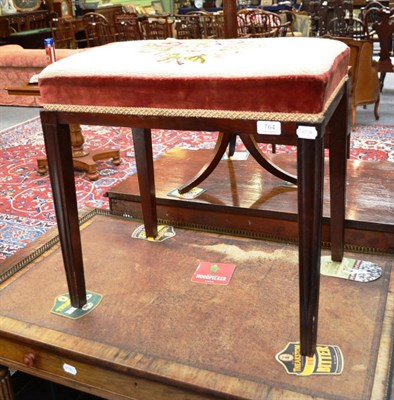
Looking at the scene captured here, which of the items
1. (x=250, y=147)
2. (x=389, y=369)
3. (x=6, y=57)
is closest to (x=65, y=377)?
(x=389, y=369)

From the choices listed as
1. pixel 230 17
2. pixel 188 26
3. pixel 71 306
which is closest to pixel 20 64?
pixel 188 26

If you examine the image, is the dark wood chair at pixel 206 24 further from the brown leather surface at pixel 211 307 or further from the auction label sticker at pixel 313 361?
the auction label sticker at pixel 313 361

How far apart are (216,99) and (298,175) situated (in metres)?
0.23

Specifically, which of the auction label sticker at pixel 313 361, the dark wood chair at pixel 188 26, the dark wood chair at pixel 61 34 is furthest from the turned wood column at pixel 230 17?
the dark wood chair at pixel 61 34

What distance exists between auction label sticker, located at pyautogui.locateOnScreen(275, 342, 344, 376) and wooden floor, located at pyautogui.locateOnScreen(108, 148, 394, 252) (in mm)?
534

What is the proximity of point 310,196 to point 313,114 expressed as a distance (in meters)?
0.16

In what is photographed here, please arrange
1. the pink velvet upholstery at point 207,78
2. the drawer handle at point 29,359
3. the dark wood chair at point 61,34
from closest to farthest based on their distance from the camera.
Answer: the pink velvet upholstery at point 207,78
the drawer handle at point 29,359
the dark wood chair at point 61,34

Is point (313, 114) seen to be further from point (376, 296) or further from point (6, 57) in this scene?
point (6, 57)

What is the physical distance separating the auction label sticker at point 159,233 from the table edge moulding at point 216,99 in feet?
1.49

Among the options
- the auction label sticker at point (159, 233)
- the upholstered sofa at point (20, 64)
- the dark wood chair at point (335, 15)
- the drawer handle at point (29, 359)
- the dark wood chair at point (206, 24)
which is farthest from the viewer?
the dark wood chair at point (206, 24)

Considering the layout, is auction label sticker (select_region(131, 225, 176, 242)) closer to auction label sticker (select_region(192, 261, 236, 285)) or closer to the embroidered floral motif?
auction label sticker (select_region(192, 261, 236, 285))

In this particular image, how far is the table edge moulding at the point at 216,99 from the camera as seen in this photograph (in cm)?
109

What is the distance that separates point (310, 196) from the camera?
3.61 feet

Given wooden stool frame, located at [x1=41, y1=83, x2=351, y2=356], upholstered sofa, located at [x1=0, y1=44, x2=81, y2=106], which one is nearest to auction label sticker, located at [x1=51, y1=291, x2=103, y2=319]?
wooden stool frame, located at [x1=41, y1=83, x2=351, y2=356]
